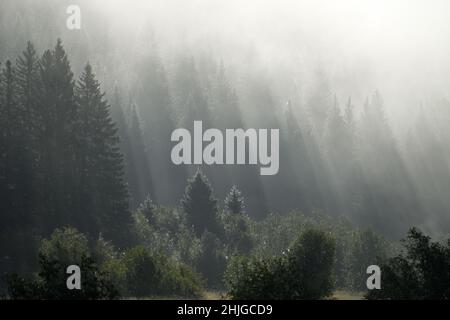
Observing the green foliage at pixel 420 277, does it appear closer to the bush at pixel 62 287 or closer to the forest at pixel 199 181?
the forest at pixel 199 181

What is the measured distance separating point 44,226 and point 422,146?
101610 millimetres

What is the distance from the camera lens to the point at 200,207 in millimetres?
77000

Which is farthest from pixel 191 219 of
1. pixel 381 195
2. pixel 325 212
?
pixel 381 195

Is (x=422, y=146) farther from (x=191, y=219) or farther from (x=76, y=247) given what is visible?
(x=76, y=247)

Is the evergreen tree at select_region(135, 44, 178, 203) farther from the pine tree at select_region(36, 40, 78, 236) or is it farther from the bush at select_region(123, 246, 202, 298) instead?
the bush at select_region(123, 246, 202, 298)

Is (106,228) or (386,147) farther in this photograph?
(386,147)

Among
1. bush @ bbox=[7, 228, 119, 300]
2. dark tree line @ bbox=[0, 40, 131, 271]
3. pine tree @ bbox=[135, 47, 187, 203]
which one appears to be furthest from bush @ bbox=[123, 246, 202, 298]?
pine tree @ bbox=[135, 47, 187, 203]

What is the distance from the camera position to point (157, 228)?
82.7 metres

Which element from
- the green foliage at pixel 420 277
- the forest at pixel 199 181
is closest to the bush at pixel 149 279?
the forest at pixel 199 181

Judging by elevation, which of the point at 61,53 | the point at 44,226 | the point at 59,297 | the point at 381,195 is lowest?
the point at 59,297

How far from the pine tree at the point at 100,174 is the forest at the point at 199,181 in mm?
151

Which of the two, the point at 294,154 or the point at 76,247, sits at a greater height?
the point at 294,154

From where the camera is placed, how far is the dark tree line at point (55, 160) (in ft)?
228

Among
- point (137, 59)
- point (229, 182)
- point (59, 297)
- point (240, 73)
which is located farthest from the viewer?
point (137, 59)
